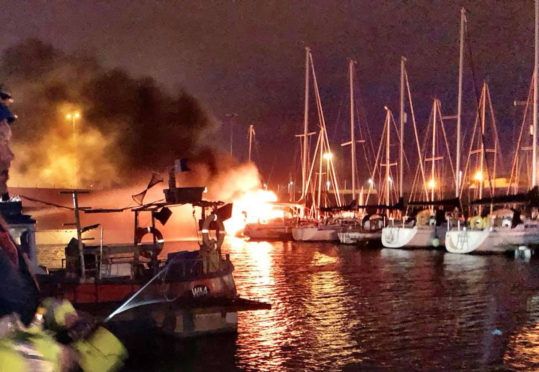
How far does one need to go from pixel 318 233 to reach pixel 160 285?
187 ft

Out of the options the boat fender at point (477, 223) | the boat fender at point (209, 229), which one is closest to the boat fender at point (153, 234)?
the boat fender at point (209, 229)

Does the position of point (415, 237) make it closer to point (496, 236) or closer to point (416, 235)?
point (416, 235)

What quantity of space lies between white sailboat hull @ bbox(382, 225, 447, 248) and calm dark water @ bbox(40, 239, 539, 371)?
587 inches

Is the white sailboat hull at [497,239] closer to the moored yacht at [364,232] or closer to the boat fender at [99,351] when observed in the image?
the moored yacht at [364,232]

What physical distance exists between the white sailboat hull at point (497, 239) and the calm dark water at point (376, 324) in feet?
22.7

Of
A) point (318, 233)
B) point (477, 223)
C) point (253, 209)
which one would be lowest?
point (318, 233)

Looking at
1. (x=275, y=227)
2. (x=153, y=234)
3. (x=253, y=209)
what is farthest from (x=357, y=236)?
(x=153, y=234)

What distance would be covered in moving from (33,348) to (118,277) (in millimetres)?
16209

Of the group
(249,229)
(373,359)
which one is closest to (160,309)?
(373,359)

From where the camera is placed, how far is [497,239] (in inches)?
2122

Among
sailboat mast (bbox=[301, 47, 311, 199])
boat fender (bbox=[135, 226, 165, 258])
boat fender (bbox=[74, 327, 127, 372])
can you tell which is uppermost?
sailboat mast (bbox=[301, 47, 311, 199])

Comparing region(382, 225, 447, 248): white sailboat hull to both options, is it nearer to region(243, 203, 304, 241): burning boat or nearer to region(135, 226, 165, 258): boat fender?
region(243, 203, 304, 241): burning boat

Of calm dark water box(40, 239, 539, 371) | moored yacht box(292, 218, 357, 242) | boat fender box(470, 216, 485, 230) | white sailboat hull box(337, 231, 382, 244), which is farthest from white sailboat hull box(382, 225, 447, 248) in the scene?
calm dark water box(40, 239, 539, 371)

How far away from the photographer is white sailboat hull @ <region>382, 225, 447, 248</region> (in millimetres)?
61938
